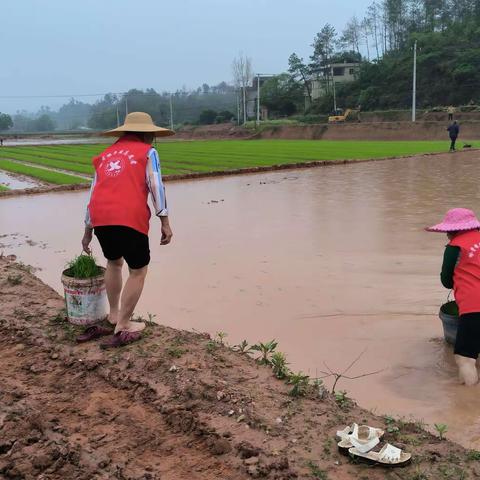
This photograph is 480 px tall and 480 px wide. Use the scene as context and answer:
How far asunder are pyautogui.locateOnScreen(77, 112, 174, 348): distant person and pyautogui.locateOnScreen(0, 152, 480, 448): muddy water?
0.98 metres

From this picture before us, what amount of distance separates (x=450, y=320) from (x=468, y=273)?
473 millimetres

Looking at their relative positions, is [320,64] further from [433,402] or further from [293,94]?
[433,402]

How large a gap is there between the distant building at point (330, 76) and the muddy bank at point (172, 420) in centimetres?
7322

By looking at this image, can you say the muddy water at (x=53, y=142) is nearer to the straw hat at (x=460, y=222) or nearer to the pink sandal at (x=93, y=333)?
the pink sandal at (x=93, y=333)

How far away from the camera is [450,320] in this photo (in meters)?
3.94

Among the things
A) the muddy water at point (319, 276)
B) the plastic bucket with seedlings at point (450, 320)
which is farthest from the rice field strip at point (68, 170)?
the plastic bucket with seedlings at point (450, 320)

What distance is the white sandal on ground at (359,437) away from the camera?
243 cm

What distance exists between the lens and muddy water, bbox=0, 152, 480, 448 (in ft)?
12.3

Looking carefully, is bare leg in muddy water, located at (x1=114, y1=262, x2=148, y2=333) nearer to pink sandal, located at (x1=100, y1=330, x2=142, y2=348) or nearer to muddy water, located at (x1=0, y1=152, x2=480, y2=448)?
pink sandal, located at (x1=100, y1=330, x2=142, y2=348)

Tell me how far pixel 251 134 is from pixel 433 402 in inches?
2091

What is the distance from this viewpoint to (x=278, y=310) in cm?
501

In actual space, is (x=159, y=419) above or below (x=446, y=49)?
below

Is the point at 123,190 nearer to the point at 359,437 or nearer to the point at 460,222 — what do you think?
the point at 359,437

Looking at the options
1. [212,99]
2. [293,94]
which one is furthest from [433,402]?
[212,99]
